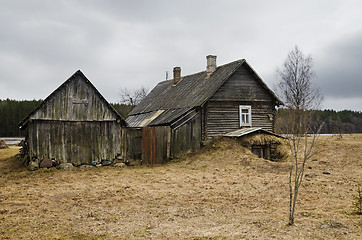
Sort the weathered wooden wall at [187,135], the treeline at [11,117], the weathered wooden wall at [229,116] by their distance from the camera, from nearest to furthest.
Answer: the weathered wooden wall at [187,135], the weathered wooden wall at [229,116], the treeline at [11,117]

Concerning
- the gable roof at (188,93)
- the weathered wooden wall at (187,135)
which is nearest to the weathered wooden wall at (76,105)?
the weathered wooden wall at (187,135)

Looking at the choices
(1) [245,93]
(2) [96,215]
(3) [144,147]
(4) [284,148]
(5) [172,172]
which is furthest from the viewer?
(1) [245,93]

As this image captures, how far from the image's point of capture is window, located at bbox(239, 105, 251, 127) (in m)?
22.6

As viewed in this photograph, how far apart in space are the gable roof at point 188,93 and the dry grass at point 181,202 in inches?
245

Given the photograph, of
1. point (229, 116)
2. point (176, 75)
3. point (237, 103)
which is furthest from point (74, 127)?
point (176, 75)

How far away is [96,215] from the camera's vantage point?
8.32m

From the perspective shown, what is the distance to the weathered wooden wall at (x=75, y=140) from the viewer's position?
16.3m

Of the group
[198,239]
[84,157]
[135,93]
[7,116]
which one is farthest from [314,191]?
[7,116]

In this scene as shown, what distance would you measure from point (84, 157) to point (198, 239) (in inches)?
489

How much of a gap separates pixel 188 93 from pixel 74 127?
10.5 meters

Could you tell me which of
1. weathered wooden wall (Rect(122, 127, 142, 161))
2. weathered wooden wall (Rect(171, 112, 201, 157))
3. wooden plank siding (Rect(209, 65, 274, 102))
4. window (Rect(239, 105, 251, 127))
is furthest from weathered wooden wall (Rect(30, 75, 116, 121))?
window (Rect(239, 105, 251, 127))

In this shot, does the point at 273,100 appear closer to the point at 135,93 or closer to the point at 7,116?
the point at 135,93

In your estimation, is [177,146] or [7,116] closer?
[177,146]

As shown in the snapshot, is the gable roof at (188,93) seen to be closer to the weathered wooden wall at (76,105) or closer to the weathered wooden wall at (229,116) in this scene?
the weathered wooden wall at (229,116)
